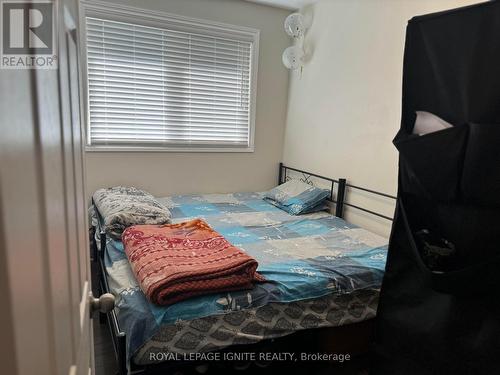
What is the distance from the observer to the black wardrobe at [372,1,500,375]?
34.6 inches

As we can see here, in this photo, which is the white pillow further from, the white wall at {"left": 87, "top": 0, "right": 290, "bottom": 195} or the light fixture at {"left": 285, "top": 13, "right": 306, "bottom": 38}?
the white wall at {"left": 87, "top": 0, "right": 290, "bottom": 195}

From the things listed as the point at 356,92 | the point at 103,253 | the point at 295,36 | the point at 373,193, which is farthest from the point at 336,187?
the point at 103,253

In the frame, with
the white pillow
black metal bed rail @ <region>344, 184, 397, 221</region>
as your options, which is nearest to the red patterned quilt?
the white pillow

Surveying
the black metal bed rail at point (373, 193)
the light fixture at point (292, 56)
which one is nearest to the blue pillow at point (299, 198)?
the black metal bed rail at point (373, 193)

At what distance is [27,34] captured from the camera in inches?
16.2

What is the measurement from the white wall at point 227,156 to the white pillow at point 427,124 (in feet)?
8.21

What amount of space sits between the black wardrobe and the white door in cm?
90

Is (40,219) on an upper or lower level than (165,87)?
lower

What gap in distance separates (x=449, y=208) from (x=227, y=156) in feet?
8.73

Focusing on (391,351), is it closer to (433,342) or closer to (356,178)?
(433,342)

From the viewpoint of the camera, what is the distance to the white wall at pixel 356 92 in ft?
7.97

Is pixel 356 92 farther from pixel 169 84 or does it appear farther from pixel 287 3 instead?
pixel 169 84

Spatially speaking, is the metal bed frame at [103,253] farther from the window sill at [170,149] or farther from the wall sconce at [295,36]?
the wall sconce at [295,36]

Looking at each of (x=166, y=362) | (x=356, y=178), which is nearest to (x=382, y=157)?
(x=356, y=178)
